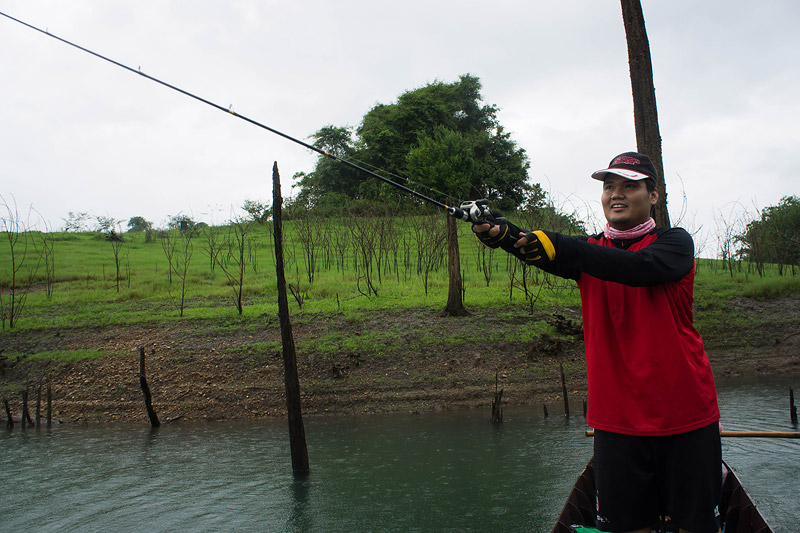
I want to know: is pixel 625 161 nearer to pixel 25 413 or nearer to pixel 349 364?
pixel 349 364

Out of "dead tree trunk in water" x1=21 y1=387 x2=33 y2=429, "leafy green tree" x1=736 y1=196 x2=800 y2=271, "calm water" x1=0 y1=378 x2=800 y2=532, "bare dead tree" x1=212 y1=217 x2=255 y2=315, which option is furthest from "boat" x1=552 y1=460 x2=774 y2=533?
"leafy green tree" x1=736 y1=196 x2=800 y2=271

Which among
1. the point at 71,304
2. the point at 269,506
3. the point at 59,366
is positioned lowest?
the point at 269,506

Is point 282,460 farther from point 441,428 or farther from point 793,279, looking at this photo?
point 793,279

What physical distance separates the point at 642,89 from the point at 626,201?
6595 mm

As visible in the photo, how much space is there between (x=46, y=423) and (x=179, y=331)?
4060mm

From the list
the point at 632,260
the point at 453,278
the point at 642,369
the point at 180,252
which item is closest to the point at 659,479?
the point at 642,369

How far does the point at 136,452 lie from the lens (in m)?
9.78

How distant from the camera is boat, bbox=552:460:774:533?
3.63 metres

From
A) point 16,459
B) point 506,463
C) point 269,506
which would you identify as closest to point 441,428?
point 506,463

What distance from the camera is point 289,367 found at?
7832 mm

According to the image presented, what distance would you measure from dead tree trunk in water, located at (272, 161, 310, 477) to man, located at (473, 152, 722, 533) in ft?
18.1

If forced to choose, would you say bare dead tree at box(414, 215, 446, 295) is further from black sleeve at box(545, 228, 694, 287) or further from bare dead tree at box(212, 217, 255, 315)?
black sleeve at box(545, 228, 694, 287)

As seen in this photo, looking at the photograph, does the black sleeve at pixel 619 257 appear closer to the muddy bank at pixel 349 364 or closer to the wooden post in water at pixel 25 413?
the muddy bank at pixel 349 364

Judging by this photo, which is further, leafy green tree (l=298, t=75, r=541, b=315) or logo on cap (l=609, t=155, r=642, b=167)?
leafy green tree (l=298, t=75, r=541, b=315)
